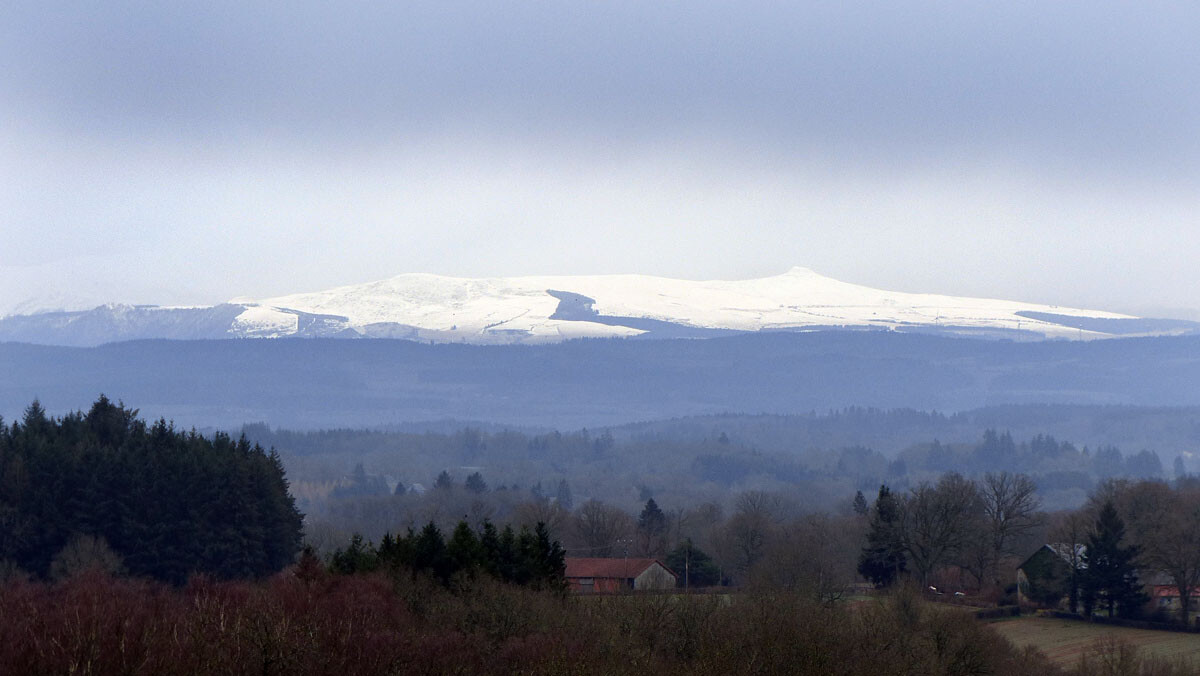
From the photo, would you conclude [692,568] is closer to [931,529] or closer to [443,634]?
[931,529]

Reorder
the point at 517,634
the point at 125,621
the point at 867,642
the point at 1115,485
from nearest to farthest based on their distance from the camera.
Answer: the point at 125,621 < the point at 517,634 < the point at 867,642 < the point at 1115,485

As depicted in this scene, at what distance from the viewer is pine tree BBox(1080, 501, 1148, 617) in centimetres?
8550

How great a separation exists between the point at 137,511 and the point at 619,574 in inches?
1250

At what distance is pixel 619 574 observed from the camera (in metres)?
95.1

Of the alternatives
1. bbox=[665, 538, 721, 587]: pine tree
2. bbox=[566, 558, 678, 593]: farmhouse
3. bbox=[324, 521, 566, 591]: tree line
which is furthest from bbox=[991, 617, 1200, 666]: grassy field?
bbox=[324, 521, 566, 591]: tree line

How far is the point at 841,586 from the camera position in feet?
308

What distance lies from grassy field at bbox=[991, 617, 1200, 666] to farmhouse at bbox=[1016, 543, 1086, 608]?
11.8 ft

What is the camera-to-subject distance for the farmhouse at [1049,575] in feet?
296

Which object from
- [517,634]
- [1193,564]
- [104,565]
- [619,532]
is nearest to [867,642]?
[517,634]

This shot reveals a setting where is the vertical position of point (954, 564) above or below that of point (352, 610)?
below

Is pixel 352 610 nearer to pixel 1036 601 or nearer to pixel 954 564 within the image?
pixel 1036 601

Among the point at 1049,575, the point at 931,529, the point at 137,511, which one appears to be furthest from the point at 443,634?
the point at 931,529

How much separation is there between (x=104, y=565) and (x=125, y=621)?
4162 centimetres

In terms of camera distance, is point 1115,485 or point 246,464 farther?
point 1115,485
